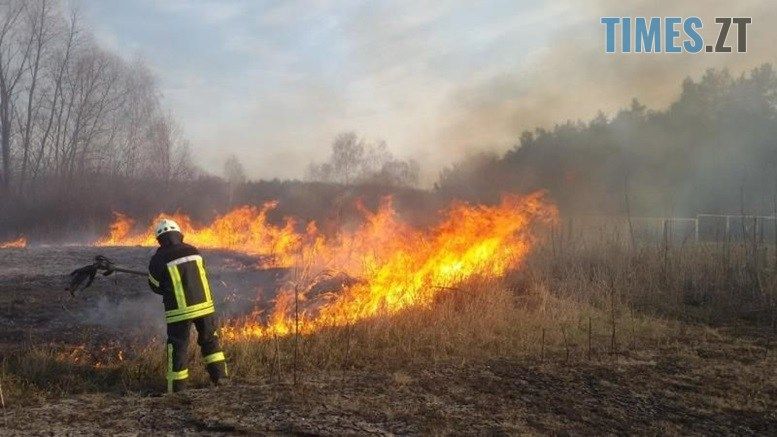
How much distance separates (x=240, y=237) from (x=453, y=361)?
1393 cm

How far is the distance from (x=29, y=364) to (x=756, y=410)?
26.1 ft

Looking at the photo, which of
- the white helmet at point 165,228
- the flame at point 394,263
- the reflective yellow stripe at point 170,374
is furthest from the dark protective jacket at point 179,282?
the flame at point 394,263

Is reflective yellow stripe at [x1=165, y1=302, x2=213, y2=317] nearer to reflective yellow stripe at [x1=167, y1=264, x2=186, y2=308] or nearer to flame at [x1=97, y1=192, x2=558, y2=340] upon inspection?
reflective yellow stripe at [x1=167, y1=264, x2=186, y2=308]

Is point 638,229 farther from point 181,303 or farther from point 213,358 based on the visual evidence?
point 181,303

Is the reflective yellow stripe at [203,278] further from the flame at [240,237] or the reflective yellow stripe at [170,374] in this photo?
the flame at [240,237]

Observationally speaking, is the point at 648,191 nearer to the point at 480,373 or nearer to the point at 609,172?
the point at 609,172

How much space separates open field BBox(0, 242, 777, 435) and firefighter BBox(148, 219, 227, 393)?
1.04 ft

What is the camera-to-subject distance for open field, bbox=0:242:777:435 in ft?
17.4

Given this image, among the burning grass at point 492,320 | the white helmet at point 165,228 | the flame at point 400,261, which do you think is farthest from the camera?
the flame at point 400,261

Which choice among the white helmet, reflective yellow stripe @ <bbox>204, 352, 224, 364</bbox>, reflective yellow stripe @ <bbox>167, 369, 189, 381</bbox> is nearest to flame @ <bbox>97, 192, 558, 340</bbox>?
reflective yellow stripe @ <bbox>204, 352, 224, 364</bbox>

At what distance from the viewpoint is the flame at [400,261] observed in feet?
30.1

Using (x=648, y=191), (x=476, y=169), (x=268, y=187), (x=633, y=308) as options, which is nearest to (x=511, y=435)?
(x=633, y=308)

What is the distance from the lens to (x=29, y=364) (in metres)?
6.20

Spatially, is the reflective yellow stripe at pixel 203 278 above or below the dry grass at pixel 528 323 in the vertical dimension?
above
